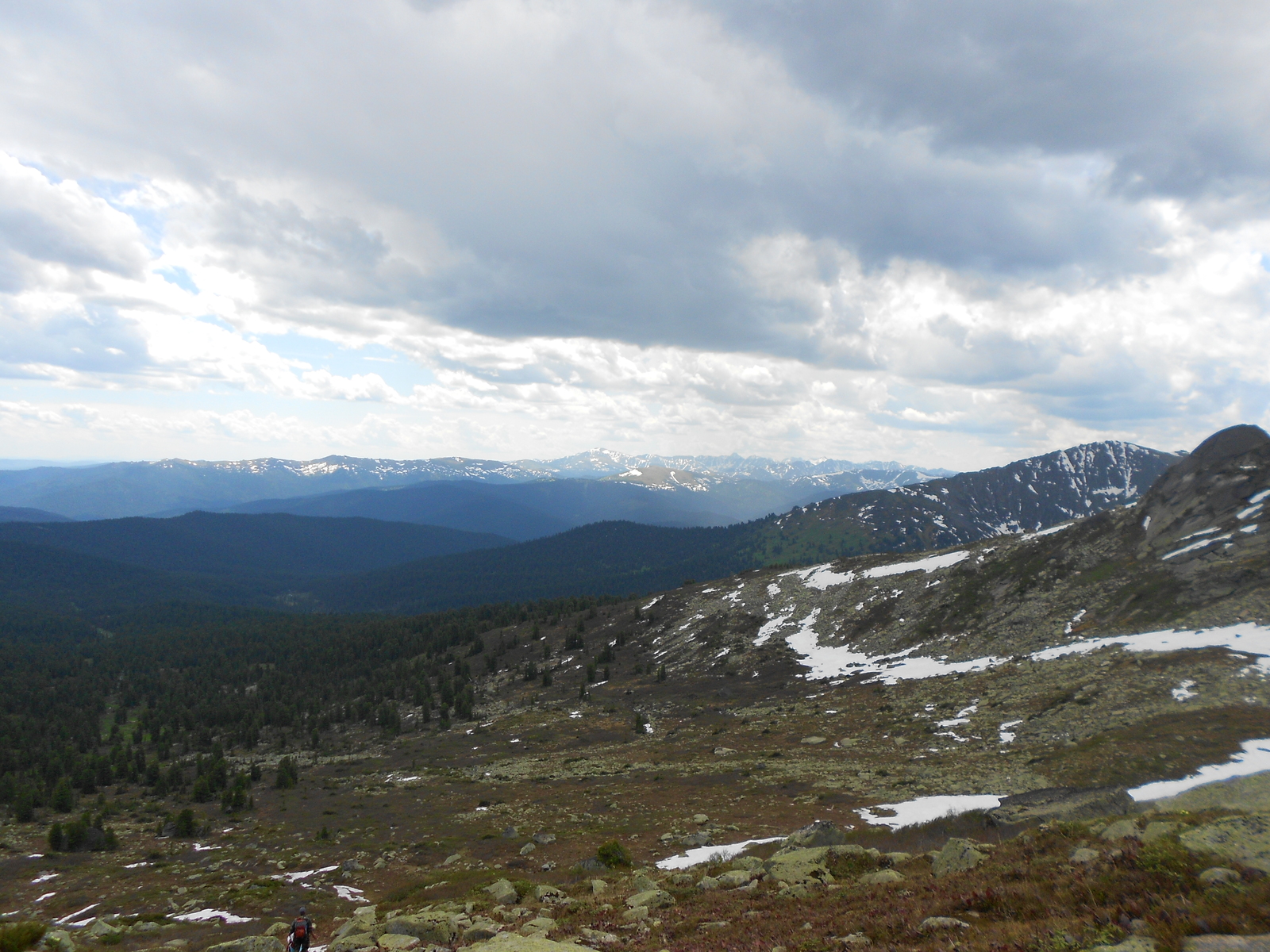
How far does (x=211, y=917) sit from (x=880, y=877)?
1468 inches

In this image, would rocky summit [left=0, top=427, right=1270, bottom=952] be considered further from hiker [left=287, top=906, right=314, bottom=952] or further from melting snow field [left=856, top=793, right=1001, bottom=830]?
hiker [left=287, top=906, right=314, bottom=952]

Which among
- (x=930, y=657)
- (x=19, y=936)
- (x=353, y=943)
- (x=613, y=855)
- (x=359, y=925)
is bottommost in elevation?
(x=930, y=657)

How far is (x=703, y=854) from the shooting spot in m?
31.9

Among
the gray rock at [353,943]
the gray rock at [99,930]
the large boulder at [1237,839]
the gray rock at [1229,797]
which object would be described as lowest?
the gray rock at [99,930]

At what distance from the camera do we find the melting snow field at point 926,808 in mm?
32625

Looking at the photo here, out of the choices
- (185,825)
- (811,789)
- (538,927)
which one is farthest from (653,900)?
(185,825)

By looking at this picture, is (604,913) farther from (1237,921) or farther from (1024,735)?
(1024,735)

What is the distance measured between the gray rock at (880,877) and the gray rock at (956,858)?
1.26m

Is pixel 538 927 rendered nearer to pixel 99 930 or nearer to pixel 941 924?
pixel 941 924

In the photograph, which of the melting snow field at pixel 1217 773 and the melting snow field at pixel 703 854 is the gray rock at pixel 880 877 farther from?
the melting snow field at pixel 1217 773

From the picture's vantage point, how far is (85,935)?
1176 inches

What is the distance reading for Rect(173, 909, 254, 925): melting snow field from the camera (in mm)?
32781

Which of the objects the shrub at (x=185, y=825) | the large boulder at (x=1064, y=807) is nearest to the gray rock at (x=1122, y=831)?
the large boulder at (x=1064, y=807)

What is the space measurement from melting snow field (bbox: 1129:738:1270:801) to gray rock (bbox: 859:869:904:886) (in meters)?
19.7
